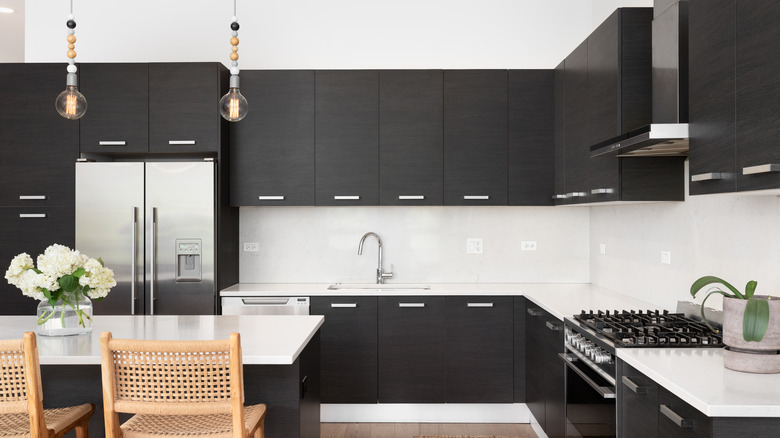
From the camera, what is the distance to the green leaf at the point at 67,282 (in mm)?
2516

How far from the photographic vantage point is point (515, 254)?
4.63 m

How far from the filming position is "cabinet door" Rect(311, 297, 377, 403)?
13.4ft

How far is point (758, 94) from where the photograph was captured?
184 cm

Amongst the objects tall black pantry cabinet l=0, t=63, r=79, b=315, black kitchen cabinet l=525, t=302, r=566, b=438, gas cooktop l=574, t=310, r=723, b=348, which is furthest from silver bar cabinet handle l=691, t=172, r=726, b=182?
tall black pantry cabinet l=0, t=63, r=79, b=315

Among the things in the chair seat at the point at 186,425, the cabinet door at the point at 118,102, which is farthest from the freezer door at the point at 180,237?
the chair seat at the point at 186,425

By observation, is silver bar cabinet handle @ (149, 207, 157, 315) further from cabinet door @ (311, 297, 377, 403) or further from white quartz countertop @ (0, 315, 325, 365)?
cabinet door @ (311, 297, 377, 403)

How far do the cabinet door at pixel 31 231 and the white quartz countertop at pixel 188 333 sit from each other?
1.26 metres

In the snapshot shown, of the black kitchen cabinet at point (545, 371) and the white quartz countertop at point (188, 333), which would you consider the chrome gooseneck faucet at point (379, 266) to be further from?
the white quartz countertop at point (188, 333)

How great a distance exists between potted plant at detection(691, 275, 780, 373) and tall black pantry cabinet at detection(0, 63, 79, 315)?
13.0 feet

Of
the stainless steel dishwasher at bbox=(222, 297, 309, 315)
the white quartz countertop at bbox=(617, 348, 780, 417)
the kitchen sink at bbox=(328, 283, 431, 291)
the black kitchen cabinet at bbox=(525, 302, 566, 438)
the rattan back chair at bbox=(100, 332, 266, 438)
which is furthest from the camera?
the kitchen sink at bbox=(328, 283, 431, 291)

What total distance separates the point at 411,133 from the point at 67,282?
2483 millimetres

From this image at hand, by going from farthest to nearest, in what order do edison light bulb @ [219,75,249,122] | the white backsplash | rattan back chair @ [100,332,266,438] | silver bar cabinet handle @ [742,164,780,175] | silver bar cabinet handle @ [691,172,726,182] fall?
the white backsplash
edison light bulb @ [219,75,249,122]
silver bar cabinet handle @ [691,172,726,182]
rattan back chair @ [100,332,266,438]
silver bar cabinet handle @ [742,164,780,175]

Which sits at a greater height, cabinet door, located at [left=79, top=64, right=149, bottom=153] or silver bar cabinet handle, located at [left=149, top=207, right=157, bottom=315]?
cabinet door, located at [left=79, top=64, right=149, bottom=153]

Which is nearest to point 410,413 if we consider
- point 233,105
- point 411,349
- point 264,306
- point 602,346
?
point 411,349
